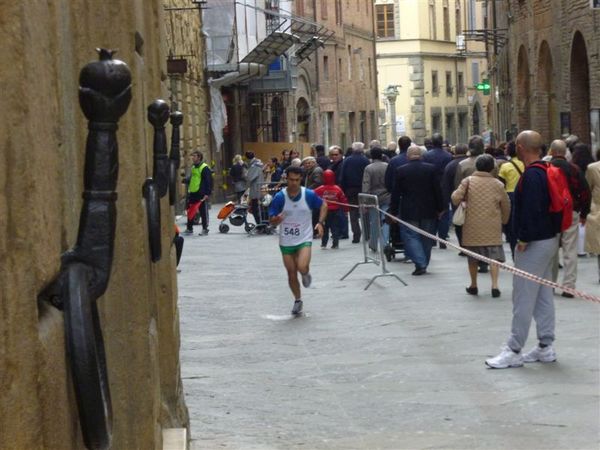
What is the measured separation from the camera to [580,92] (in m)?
30.7

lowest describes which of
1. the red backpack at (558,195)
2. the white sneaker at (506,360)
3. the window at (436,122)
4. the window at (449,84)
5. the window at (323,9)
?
the window at (436,122)

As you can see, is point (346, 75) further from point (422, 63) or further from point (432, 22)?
point (432, 22)

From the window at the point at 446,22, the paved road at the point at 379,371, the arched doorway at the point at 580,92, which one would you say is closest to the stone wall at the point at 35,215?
the paved road at the point at 379,371

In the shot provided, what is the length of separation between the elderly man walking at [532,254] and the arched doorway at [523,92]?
93.5 feet

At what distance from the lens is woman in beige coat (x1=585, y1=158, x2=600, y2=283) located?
14.7m

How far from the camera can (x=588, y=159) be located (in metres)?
17.2

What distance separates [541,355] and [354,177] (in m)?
13.3

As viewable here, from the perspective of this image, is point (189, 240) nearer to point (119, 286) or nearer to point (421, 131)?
point (119, 286)

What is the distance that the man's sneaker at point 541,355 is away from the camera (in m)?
10.5

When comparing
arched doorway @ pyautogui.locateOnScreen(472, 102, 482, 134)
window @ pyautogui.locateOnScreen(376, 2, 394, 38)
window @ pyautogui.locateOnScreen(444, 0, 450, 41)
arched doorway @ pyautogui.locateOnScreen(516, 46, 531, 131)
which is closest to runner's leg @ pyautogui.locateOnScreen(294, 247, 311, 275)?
arched doorway @ pyautogui.locateOnScreen(516, 46, 531, 131)

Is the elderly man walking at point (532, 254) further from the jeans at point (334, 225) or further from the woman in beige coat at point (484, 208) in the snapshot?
the jeans at point (334, 225)

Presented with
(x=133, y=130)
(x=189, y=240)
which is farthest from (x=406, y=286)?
(x=133, y=130)

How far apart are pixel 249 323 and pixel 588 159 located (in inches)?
212

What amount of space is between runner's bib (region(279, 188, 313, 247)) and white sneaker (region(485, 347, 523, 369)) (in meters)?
4.05
